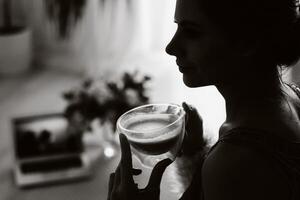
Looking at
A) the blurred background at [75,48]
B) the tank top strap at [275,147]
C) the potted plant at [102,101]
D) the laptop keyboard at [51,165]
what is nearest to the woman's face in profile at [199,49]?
the tank top strap at [275,147]

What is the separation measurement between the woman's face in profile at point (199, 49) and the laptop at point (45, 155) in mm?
1522

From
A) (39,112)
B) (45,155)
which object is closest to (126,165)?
(45,155)

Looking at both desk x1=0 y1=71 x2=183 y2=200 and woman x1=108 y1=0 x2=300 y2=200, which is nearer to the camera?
woman x1=108 y1=0 x2=300 y2=200

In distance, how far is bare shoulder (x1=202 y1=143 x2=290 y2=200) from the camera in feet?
2.67

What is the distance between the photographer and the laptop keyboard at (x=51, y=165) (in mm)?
2402

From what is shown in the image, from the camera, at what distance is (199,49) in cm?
92

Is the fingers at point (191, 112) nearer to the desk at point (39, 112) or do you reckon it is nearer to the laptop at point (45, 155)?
the desk at point (39, 112)

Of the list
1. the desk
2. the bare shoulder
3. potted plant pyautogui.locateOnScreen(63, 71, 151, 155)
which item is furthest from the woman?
potted plant pyautogui.locateOnScreen(63, 71, 151, 155)

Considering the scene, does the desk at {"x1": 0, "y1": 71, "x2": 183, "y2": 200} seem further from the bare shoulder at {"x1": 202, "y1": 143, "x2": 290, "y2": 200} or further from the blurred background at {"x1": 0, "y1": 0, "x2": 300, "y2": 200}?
the bare shoulder at {"x1": 202, "y1": 143, "x2": 290, "y2": 200}

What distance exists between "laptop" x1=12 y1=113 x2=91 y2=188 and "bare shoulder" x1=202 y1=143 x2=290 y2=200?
161 cm

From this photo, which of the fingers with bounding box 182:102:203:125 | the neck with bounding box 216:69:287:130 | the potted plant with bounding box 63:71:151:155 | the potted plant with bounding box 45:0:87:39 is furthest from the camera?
the potted plant with bounding box 45:0:87:39

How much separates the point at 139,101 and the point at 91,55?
1220mm

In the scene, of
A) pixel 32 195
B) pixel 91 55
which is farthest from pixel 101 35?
pixel 32 195

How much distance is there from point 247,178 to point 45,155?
5.71ft
